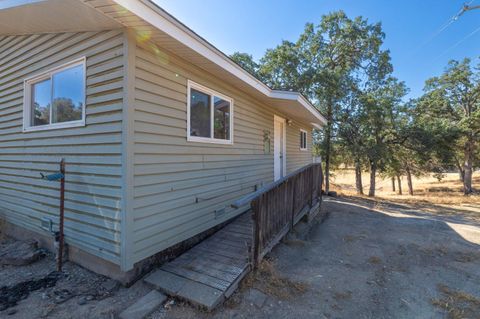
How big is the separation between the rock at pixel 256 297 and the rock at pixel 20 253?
3353mm

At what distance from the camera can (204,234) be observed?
418 centimetres

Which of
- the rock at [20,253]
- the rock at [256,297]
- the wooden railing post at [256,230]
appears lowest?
the rock at [256,297]

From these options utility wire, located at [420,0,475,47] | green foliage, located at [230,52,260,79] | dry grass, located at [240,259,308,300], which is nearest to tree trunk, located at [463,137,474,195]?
utility wire, located at [420,0,475,47]

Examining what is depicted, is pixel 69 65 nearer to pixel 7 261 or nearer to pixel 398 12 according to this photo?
pixel 7 261

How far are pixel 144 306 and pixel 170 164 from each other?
174cm

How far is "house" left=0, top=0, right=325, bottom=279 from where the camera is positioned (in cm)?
283

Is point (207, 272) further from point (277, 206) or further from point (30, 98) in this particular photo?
point (30, 98)

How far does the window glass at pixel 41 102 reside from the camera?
3805mm

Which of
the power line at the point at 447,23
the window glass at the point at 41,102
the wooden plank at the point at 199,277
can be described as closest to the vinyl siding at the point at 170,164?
the wooden plank at the point at 199,277

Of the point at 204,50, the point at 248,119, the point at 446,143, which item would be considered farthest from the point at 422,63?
the point at 204,50

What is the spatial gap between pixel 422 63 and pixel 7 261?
669 inches

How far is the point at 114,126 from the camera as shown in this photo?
2.87m

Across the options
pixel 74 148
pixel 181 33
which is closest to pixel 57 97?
pixel 74 148

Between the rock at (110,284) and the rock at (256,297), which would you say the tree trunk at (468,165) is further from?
the rock at (110,284)
